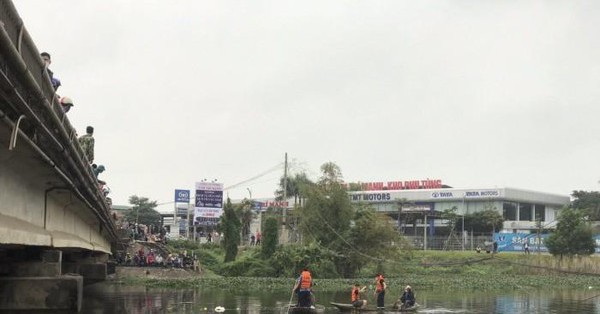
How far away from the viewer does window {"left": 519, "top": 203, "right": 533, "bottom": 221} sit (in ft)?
357

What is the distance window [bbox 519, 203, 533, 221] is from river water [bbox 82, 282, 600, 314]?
69.7 metres

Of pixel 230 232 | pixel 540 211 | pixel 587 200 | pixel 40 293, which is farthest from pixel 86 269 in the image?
pixel 540 211

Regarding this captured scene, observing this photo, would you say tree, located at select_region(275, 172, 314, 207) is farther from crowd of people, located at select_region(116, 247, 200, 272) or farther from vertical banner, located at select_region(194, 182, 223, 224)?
crowd of people, located at select_region(116, 247, 200, 272)

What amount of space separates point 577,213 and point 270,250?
31.5 meters

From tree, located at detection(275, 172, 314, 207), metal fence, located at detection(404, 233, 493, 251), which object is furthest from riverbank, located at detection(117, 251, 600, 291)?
metal fence, located at detection(404, 233, 493, 251)

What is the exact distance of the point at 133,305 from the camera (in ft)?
92.2

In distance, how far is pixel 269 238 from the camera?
176 ft

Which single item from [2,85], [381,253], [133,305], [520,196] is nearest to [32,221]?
[2,85]

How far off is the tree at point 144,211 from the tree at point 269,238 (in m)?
70.1

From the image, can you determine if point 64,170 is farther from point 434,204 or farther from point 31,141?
point 434,204

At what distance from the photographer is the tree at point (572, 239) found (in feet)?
201

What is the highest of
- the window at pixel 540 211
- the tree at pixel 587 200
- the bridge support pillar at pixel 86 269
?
the tree at pixel 587 200

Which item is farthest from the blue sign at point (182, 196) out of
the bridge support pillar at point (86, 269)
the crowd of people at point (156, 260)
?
the bridge support pillar at point (86, 269)

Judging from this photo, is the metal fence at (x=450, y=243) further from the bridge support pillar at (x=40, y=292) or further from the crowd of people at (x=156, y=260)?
the bridge support pillar at (x=40, y=292)
